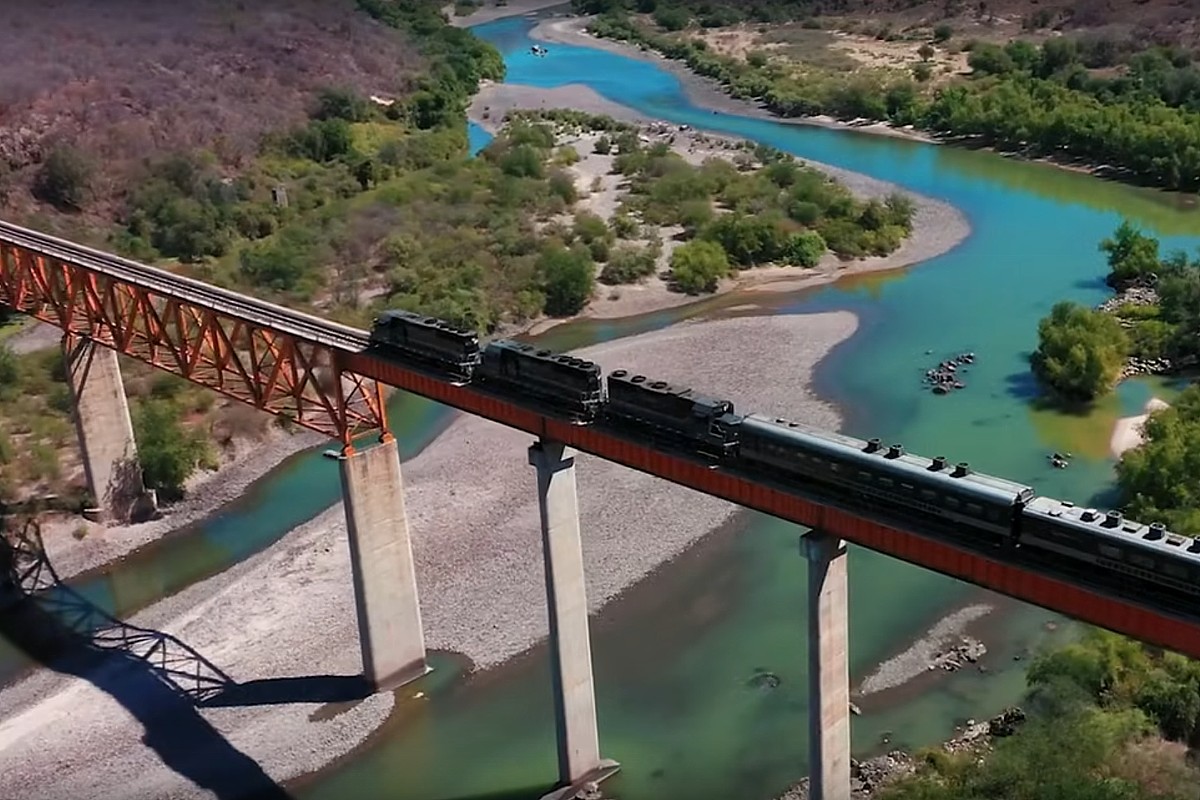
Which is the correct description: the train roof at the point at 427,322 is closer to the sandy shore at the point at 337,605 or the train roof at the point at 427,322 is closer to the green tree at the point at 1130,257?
the sandy shore at the point at 337,605

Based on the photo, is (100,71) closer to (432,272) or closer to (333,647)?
(432,272)

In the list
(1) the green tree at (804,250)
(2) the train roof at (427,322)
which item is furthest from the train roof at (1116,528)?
(1) the green tree at (804,250)

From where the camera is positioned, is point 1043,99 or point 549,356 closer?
point 549,356

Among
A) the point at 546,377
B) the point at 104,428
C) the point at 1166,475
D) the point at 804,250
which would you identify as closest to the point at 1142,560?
the point at 546,377

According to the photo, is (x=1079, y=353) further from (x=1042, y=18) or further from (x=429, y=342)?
(x=1042, y=18)

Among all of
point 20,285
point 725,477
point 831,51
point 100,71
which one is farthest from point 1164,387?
point 831,51

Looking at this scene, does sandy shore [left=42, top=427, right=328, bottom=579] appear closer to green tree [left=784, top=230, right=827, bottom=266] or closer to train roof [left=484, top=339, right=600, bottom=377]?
train roof [left=484, top=339, right=600, bottom=377]
